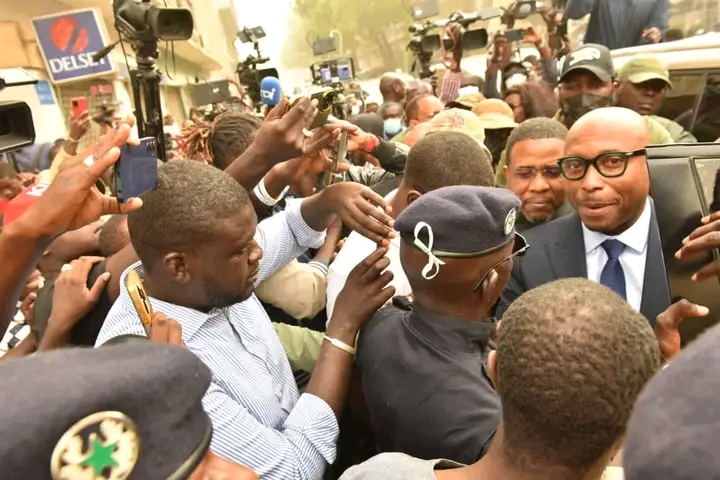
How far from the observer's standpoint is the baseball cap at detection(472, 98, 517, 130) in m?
3.49

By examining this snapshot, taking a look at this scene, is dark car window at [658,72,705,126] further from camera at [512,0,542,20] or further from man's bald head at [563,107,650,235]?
camera at [512,0,542,20]

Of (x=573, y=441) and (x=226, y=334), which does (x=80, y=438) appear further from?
(x=226, y=334)

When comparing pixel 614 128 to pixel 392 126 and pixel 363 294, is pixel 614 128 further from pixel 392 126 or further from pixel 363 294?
pixel 392 126

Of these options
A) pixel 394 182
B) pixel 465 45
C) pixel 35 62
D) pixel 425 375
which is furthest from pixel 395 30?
pixel 425 375

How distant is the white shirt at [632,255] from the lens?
5.84 ft

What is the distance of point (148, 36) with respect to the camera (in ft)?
8.86

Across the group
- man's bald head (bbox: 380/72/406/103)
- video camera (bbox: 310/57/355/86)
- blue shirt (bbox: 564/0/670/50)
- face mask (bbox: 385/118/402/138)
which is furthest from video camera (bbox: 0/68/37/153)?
video camera (bbox: 310/57/355/86)

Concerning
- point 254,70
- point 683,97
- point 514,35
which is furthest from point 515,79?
point 254,70

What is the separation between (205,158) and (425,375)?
6.67ft

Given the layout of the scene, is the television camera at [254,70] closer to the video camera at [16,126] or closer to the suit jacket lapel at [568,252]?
the video camera at [16,126]

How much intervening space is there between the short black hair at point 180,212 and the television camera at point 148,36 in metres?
1.38

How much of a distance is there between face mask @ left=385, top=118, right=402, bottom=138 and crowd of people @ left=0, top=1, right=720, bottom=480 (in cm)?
327

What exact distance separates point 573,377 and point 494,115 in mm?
2980

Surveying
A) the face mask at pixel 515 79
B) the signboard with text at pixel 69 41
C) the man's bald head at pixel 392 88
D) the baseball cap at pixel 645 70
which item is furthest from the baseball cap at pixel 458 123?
the signboard with text at pixel 69 41
